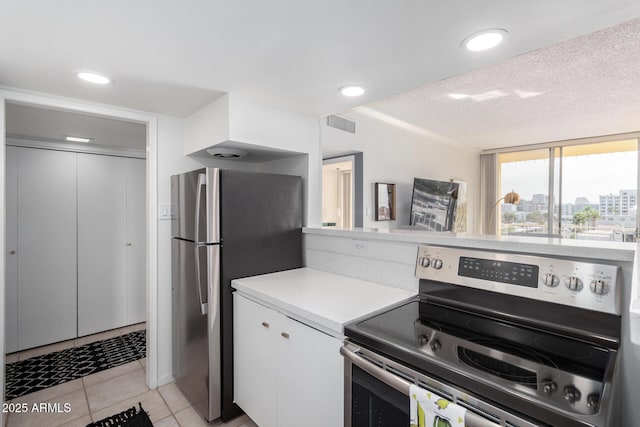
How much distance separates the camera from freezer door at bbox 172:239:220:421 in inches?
75.0

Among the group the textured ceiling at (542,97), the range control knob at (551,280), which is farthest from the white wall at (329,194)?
the range control knob at (551,280)

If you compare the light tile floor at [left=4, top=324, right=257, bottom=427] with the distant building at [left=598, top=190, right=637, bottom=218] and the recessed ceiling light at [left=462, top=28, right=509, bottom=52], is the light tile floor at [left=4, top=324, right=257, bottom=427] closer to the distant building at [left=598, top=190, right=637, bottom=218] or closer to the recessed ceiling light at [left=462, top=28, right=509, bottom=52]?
the recessed ceiling light at [left=462, top=28, right=509, bottom=52]

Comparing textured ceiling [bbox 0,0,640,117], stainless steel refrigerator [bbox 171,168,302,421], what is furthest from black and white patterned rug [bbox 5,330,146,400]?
textured ceiling [bbox 0,0,640,117]

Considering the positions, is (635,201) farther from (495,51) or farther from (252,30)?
(252,30)

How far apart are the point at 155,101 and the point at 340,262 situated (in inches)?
62.7

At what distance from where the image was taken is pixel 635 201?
14.7 feet

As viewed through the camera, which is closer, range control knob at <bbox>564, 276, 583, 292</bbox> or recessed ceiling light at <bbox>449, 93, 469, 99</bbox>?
range control knob at <bbox>564, 276, 583, 292</bbox>

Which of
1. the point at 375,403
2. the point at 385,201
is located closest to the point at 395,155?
the point at 385,201

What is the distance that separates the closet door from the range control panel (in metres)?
3.36

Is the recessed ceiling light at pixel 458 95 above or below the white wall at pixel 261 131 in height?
above

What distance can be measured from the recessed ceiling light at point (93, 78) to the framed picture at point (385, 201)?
2679mm

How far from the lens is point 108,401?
2.18 meters

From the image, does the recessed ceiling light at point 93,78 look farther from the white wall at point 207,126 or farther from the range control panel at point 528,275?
the range control panel at point 528,275

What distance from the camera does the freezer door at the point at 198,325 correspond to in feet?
6.25
